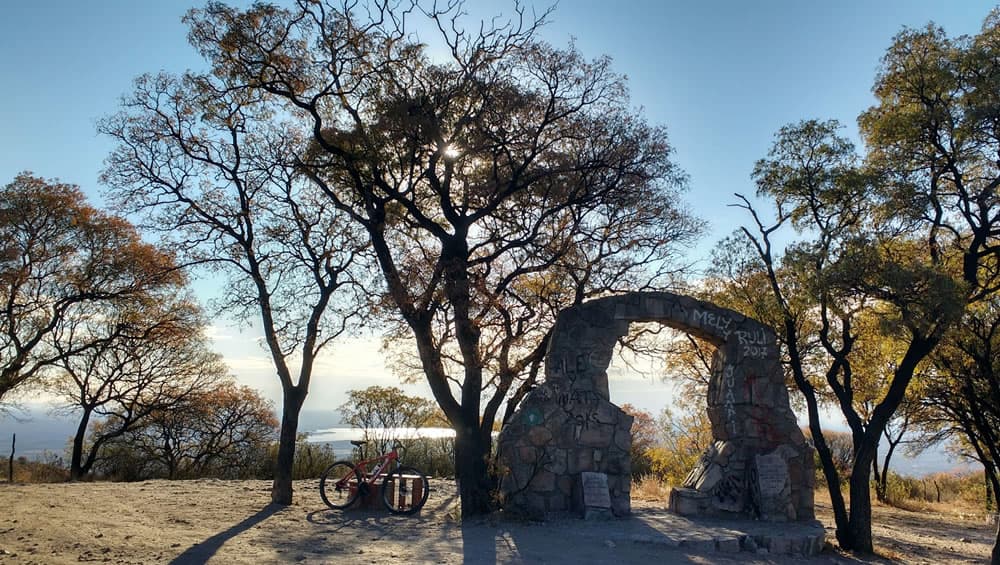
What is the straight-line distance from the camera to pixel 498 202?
36.8 feet

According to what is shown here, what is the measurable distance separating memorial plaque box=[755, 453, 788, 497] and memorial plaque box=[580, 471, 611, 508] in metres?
2.46

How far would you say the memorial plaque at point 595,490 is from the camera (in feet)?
32.8

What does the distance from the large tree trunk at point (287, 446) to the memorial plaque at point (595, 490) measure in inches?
197

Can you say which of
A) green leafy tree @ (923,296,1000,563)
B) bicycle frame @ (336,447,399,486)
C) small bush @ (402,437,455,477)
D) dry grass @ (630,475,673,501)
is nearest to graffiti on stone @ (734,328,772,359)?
green leafy tree @ (923,296,1000,563)

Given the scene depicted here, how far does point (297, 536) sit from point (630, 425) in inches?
209

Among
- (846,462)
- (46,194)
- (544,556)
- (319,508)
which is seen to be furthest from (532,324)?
(846,462)

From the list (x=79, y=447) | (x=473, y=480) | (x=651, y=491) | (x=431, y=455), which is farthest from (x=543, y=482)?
(x=79, y=447)

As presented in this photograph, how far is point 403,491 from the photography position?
10.9 metres

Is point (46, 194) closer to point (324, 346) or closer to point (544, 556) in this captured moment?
point (324, 346)

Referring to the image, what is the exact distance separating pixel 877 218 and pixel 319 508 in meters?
9.78

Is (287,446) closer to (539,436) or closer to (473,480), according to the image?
(473,480)

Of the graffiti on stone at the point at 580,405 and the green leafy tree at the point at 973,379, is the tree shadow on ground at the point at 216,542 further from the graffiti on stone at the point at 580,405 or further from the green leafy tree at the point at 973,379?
the green leafy tree at the point at 973,379

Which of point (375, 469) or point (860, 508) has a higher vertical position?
point (375, 469)

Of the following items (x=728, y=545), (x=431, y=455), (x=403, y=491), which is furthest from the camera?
(x=431, y=455)
